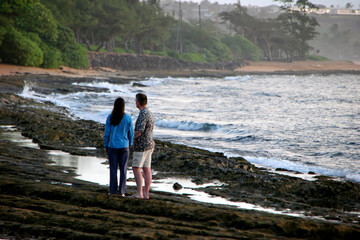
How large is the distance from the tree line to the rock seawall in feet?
7.46

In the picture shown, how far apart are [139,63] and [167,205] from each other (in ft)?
220

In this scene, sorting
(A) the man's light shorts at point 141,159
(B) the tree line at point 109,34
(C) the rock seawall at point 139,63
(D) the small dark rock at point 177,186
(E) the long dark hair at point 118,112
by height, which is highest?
(B) the tree line at point 109,34

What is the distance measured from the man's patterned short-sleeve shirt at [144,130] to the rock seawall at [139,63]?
53.7m

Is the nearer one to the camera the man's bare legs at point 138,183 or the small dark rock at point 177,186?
the man's bare legs at point 138,183

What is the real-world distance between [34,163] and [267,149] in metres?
7.42

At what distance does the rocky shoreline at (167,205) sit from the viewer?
436 centimetres

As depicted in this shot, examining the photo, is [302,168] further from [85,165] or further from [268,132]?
[268,132]

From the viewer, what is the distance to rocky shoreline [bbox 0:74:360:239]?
4.36m

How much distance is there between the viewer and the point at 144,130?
633cm

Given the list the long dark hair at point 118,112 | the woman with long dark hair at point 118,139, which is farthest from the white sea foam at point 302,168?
the long dark hair at point 118,112

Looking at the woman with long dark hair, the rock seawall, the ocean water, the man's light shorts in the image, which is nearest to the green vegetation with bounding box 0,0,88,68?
the ocean water

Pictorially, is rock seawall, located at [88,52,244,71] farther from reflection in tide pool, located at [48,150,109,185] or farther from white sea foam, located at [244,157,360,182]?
reflection in tide pool, located at [48,150,109,185]

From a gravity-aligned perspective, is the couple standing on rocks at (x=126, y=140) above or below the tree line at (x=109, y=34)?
below

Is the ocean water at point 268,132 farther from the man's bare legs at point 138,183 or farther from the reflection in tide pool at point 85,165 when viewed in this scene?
the man's bare legs at point 138,183
